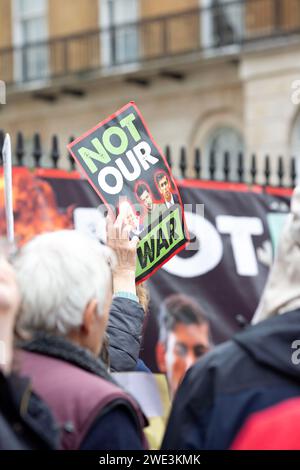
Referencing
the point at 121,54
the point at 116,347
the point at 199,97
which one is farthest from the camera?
the point at 121,54

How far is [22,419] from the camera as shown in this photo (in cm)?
295

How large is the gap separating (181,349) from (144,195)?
4108 millimetres

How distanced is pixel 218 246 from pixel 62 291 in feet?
20.0

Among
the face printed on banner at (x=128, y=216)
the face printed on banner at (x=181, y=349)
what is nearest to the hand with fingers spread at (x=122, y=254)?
the face printed on banner at (x=128, y=216)

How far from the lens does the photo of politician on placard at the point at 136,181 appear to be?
4.66m

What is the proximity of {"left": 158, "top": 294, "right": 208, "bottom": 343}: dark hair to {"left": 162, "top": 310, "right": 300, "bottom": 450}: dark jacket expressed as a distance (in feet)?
18.4

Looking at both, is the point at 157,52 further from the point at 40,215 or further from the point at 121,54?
the point at 40,215

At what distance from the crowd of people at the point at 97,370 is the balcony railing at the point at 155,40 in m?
19.0

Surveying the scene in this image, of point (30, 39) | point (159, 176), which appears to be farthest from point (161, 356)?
point (30, 39)

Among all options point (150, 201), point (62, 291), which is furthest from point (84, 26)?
point (62, 291)

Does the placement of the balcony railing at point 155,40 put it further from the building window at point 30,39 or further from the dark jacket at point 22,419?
the dark jacket at point 22,419

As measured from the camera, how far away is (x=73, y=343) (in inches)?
129

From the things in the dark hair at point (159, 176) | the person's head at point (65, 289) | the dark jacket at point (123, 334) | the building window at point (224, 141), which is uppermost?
the person's head at point (65, 289)

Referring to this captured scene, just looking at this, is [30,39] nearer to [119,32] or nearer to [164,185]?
[119,32]
